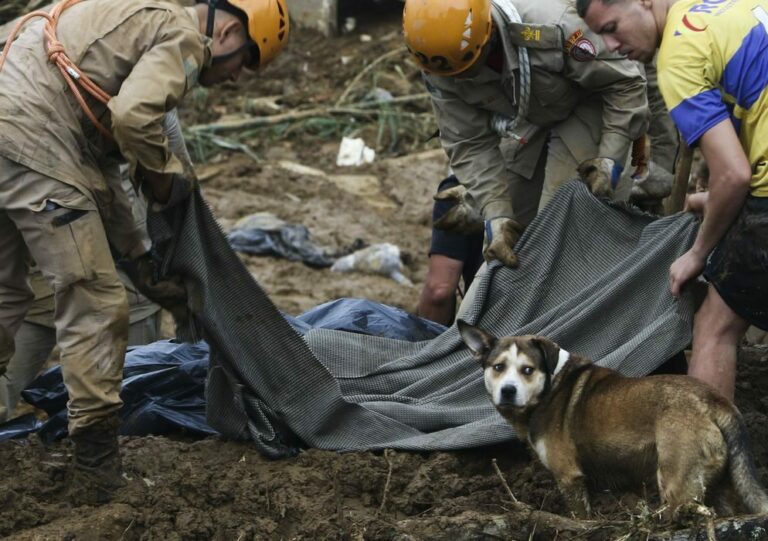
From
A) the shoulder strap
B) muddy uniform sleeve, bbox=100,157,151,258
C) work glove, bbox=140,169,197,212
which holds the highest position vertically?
the shoulder strap

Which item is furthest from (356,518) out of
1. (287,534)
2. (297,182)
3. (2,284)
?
(297,182)

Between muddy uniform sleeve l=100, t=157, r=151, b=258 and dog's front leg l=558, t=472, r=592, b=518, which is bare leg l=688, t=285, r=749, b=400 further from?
muddy uniform sleeve l=100, t=157, r=151, b=258

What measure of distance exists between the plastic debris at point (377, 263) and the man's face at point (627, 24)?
5839 millimetres

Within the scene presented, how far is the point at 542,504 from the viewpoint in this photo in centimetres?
519

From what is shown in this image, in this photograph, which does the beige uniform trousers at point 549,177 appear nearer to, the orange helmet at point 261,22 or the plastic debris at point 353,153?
the orange helmet at point 261,22

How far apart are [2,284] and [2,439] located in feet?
3.48

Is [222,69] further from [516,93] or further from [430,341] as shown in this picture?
[430,341]

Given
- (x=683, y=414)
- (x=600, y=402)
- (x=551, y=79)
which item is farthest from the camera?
(x=551, y=79)

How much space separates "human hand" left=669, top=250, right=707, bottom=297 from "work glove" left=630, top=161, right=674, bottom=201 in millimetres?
2006

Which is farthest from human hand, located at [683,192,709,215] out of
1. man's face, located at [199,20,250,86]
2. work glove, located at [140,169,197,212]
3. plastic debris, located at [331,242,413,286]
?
plastic debris, located at [331,242,413,286]

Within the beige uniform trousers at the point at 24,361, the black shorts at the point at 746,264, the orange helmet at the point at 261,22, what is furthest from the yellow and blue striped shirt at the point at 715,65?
the beige uniform trousers at the point at 24,361

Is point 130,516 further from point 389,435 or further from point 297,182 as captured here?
point 297,182

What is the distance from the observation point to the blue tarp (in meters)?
6.06

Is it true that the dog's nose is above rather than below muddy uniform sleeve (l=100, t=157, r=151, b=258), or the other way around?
below
